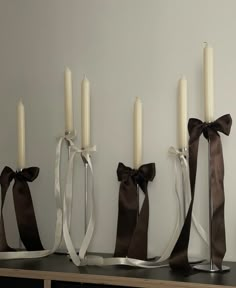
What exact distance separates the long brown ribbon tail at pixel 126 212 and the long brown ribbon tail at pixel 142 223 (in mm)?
25

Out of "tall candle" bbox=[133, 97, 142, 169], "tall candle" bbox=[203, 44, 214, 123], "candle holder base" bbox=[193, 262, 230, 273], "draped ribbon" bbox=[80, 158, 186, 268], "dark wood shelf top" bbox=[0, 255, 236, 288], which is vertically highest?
"tall candle" bbox=[203, 44, 214, 123]

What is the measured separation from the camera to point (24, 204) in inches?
58.3

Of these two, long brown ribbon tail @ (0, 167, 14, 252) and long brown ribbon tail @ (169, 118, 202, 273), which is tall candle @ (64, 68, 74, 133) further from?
long brown ribbon tail @ (169, 118, 202, 273)

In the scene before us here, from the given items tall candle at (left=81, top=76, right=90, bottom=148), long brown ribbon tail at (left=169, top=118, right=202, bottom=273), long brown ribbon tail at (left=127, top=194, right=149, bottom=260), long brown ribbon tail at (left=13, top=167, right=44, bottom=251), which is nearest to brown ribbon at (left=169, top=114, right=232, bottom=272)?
long brown ribbon tail at (left=169, top=118, right=202, bottom=273)

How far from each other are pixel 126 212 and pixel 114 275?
24 cm

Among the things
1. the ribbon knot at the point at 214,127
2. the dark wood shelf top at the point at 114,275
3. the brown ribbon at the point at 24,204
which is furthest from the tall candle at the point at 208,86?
the brown ribbon at the point at 24,204

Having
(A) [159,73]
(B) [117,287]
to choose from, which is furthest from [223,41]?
(B) [117,287]

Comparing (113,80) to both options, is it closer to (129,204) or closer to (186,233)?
(129,204)

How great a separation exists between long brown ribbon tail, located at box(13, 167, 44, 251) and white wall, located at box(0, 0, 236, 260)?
72mm

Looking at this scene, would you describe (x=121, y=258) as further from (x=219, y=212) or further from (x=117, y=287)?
(x=219, y=212)

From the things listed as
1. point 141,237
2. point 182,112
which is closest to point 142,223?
point 141,237

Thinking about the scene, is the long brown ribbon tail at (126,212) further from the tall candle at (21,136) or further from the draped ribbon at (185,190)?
the tall candle at (21,136)

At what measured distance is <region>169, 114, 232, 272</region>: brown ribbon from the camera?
119cm

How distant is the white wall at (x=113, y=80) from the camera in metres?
1.36
